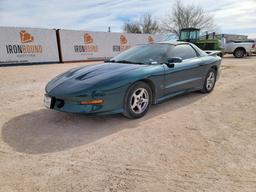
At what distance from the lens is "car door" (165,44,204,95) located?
4.63m

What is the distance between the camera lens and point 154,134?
346 centimetres

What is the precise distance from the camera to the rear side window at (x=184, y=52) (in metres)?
4.98

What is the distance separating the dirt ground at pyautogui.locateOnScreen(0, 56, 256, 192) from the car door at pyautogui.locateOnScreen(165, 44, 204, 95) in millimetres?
466

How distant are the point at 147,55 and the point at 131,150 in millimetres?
2363

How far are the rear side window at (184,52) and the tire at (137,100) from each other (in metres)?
1.22

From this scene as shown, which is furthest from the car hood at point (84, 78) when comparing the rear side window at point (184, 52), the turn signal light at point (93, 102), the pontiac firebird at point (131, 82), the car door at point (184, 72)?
the rear side window at point (184, 52)

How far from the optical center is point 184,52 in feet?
17.2

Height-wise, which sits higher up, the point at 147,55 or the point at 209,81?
the point at 147,55

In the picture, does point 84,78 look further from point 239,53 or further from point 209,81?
point 239,53

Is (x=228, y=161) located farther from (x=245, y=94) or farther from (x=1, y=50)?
(x=1, y=50)

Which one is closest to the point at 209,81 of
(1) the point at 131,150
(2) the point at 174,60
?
(2) the point at 174,60

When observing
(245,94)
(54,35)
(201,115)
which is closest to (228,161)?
(201,115)

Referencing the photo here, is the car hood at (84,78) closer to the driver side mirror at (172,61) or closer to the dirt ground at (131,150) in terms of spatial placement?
the dirt ground at (131,150)

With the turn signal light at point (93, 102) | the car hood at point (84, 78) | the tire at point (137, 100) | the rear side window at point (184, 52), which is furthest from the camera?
the rear side window at point (184, 52)
